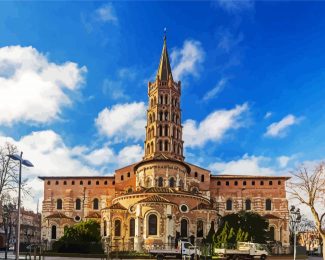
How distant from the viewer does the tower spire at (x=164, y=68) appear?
90.4 metres

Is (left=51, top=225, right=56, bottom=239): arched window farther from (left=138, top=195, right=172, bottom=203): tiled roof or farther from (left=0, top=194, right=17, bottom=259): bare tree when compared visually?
(left=138, top=195, right=172, bottom=203): tiled roof

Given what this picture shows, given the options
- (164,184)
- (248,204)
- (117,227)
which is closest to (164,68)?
(164,184)

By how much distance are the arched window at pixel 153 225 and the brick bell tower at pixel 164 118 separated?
22315 millimetres

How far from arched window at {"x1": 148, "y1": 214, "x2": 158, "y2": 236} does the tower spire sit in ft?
118

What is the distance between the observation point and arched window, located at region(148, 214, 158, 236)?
61406mm

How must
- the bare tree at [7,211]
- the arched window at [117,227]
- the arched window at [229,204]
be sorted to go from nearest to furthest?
the bare tree at [7,211] < the arched window at [117,227] < the arched window at [229,204]

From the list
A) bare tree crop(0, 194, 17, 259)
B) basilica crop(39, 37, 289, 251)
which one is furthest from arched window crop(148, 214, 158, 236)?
bare tree crop(0, 194, 17, 259)

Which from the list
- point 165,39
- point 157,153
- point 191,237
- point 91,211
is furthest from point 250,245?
point 165,39

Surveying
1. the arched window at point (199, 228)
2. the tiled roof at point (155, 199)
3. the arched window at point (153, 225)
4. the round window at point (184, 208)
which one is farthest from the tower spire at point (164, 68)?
the arched window at point (153, 225)

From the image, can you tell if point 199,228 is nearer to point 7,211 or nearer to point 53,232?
point 7,211

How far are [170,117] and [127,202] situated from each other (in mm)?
25184

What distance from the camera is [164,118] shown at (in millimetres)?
86812

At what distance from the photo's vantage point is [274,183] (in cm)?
8894

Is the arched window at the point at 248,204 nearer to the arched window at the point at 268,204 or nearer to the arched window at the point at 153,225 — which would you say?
the arched window at the point at 268,204
